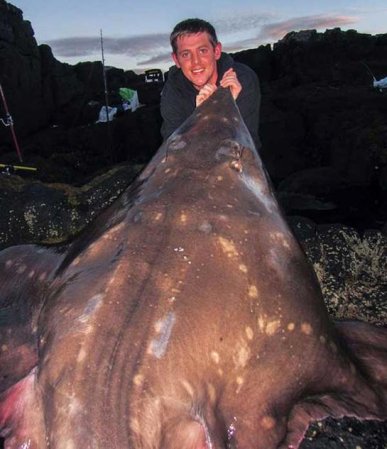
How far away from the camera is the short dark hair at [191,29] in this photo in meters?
4.08

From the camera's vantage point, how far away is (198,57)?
164 inches

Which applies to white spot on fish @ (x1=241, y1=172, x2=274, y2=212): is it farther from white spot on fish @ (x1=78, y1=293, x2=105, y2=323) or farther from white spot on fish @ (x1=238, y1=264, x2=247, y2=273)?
white spot on fish @ (x1=78, y1=293, x2=105, y2=323)

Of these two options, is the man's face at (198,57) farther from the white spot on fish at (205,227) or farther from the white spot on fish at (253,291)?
the white spot on fish at (253,291)

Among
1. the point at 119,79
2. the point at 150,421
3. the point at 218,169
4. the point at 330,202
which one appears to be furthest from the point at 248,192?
the point at 119,79

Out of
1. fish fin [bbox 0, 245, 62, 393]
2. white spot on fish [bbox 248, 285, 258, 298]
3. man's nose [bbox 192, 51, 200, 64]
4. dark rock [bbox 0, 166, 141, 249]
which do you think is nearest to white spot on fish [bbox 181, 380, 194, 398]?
white spot on fish [bbox 248, 285, 258, 298]

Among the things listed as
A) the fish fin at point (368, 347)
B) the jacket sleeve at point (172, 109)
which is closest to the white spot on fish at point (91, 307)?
the fish fin at point (368, 347)

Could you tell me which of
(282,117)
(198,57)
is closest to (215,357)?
(198,57)

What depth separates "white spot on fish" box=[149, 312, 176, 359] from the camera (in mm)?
1816

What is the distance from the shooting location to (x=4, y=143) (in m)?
24.1

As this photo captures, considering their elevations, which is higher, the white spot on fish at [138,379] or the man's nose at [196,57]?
the man's nose at [196,57]

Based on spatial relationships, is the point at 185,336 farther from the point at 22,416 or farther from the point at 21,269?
the point at 21,269

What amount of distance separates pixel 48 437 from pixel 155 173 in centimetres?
141

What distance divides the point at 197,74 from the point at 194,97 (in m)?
0.40

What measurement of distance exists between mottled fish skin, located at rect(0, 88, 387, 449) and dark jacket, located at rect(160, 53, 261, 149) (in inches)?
86.1
